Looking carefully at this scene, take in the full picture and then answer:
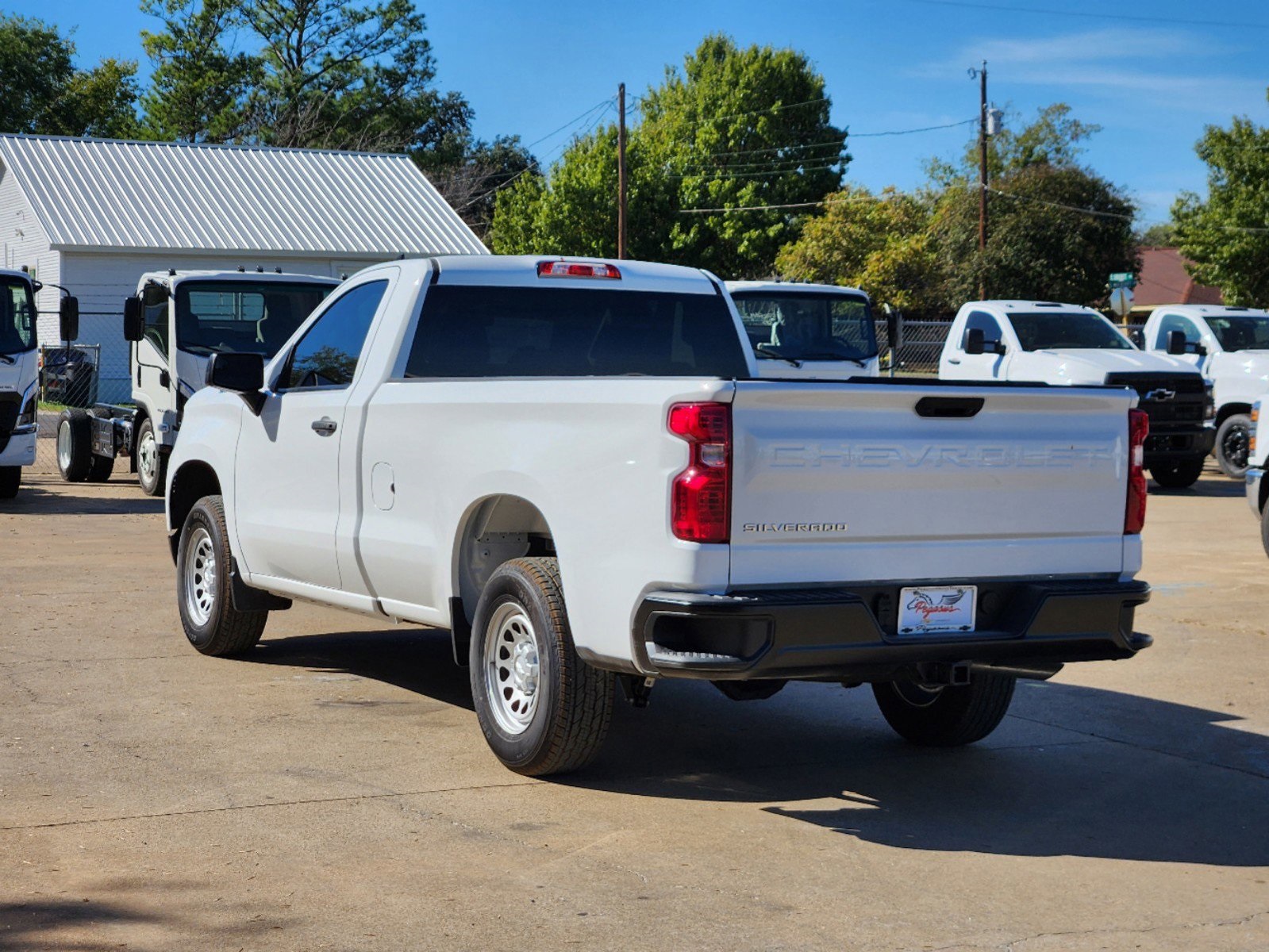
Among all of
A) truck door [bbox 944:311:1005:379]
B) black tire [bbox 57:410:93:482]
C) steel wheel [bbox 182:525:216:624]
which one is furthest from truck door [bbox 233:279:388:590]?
truck door [bbox 944:311:1005:379]

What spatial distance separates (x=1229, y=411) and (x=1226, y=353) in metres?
0.78

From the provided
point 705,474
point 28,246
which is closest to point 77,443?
point 705,474

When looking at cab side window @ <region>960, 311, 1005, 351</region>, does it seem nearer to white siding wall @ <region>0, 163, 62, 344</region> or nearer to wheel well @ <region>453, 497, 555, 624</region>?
wheel well @ <region>453, 497, 555, 624</region>

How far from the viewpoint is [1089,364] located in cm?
1967

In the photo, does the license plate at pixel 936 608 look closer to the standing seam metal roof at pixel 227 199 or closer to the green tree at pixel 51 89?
the standing seam metal roof at pixel 227 199

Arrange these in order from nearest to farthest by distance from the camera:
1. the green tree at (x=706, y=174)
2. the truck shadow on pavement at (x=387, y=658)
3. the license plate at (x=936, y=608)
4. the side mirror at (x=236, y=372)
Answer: the license plate at (x=936, y=608), the side mirror at (x=236, y=372), the truck shadow on pavement at (x=387, y=658), the green tree at (x=706, y=174)

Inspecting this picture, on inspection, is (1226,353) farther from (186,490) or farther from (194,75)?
(194,75)

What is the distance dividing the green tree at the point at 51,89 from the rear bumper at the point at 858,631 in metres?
67.5

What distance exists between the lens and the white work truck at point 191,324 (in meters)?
16.9

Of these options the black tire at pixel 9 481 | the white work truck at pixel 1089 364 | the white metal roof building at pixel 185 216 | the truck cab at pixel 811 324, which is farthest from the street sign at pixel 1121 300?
the black tire at pixel 9 481

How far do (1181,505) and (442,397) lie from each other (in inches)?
543

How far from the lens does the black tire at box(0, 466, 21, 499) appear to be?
17375mm

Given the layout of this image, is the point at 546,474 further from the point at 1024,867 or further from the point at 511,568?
the point at 1024,867

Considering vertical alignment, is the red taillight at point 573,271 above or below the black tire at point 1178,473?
above
